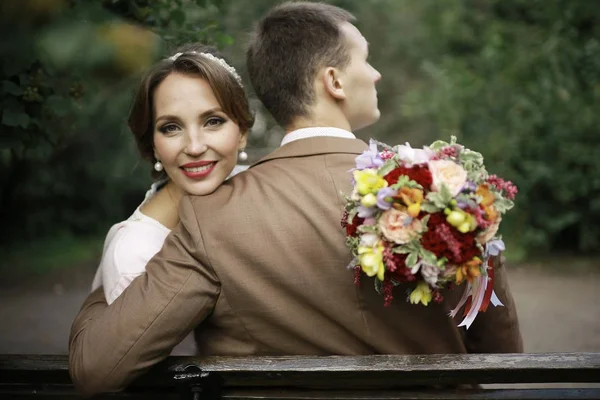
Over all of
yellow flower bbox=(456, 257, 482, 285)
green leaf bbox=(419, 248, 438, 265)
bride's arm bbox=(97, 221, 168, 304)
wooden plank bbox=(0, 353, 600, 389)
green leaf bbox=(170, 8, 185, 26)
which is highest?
green leaf bbox=(170, 8, 185, 26)

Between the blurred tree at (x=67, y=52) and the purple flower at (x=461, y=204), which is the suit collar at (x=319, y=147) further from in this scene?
the blurred tree at (x=67, y=52)

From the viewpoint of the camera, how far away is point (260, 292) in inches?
93.0

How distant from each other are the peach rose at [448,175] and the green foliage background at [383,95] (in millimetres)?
1787

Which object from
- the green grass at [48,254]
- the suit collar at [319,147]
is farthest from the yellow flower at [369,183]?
the green grass at [48,254]

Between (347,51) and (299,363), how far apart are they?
1.09 metres

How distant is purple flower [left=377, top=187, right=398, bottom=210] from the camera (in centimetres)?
205

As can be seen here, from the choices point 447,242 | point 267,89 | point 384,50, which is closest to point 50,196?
point 384,50

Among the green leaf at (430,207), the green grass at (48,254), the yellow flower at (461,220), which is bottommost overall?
the green grass at (48,254)

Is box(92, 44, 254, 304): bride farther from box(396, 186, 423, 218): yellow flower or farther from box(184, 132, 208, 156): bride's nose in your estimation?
box(396, 186, 423, 218): yellow flower

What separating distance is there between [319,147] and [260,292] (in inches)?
19.9

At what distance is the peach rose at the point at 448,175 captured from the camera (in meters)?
2.04

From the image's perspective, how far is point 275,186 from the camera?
242 centimetres

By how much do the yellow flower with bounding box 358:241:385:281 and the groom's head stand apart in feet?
2.30

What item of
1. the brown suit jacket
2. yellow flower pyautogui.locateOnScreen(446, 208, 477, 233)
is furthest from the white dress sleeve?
yellow flower pyautogui.locateOnScreen(446, 208, 477, 233)
